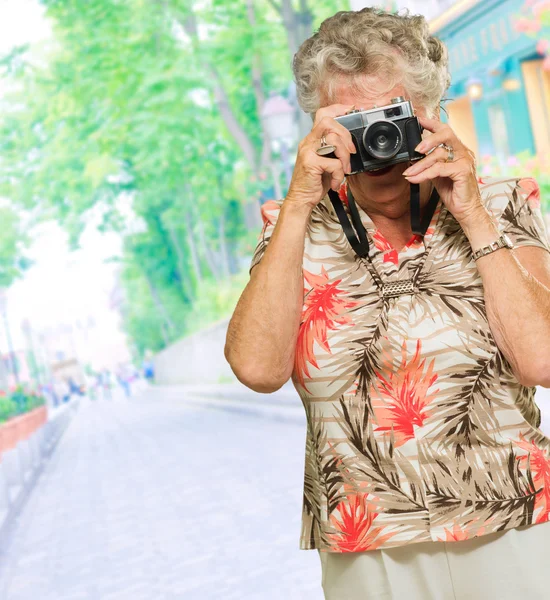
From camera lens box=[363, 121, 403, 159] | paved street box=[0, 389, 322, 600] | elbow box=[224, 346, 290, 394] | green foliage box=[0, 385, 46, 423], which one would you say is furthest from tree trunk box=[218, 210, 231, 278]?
camera lens box=[363, 121, 403, 159]

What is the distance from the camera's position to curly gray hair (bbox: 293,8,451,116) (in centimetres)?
175

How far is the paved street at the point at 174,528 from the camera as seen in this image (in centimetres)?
589

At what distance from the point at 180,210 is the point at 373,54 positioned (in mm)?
29777

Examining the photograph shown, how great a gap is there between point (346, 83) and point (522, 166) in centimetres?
1139

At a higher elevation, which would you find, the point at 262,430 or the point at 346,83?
the point at 346,83

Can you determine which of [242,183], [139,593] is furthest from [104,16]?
[139,593]

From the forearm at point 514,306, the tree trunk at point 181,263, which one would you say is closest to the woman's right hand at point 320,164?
the forearm at point 514,306

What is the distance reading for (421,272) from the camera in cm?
172

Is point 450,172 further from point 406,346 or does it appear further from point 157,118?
point 157,118

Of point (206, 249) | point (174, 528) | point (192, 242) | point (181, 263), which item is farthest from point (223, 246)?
point (174, 528)

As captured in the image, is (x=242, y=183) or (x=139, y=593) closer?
(x=139, y=593)

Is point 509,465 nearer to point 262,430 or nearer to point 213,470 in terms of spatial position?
point 213,470

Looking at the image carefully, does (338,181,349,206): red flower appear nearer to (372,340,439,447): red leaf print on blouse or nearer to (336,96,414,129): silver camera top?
(336,96,414,129): silver camera top

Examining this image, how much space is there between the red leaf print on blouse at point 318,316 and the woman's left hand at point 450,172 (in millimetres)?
236
